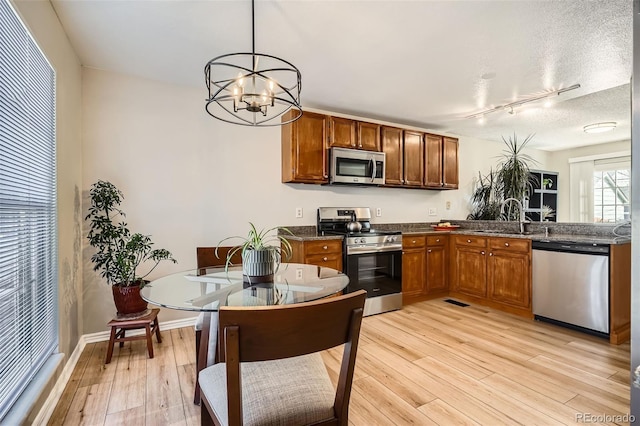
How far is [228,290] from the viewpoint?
166 centimetres

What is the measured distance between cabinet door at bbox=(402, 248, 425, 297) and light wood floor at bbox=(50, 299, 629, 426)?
0.83 m

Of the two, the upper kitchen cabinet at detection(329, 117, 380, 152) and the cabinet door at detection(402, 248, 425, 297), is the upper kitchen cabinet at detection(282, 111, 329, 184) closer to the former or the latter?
the upper kitchen cabinet at detection(329, 117, 380, 152)

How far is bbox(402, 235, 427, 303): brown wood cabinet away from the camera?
12.9 ft

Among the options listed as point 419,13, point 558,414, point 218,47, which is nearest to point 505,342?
point 558,414

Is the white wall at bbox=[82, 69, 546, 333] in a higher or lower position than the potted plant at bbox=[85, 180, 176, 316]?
higher

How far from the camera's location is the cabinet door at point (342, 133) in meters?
3.78

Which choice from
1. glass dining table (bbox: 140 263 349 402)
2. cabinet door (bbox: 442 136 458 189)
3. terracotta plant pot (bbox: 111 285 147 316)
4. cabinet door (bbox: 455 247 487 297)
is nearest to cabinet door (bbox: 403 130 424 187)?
cabinet door (bbox: 442 136 458 189)

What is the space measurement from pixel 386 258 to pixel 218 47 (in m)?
2.70

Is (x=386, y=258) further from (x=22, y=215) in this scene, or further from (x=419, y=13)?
(x=22, y=215)

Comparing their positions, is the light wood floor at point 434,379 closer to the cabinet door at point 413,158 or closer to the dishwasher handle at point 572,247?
the dishwasher handle at point 572,247

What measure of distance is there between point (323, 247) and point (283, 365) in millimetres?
2075

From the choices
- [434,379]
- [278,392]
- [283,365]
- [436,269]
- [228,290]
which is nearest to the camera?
[278,392]

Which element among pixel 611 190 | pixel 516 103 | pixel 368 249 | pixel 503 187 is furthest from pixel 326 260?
pixel 611 190

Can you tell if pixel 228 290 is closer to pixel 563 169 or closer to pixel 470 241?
pixel 470 241
